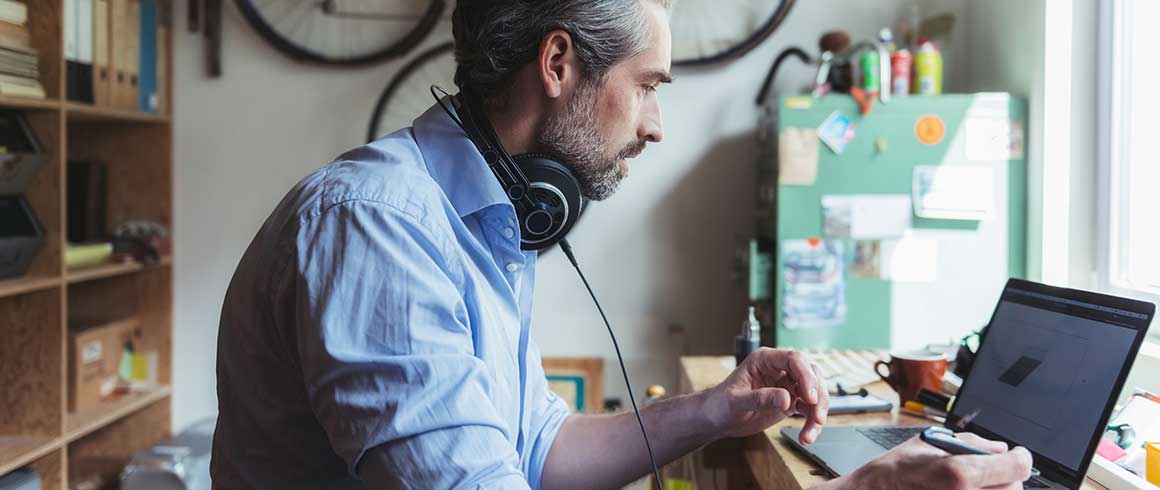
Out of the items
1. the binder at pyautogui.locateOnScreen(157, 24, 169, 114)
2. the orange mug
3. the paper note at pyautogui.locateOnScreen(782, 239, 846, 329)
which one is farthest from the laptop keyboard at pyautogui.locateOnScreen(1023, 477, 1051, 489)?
the binder at pyautogui.locateOnScreen(157, 24, 169, 114)

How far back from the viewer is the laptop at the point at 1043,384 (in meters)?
0.98

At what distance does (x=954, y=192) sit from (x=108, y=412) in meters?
2.37

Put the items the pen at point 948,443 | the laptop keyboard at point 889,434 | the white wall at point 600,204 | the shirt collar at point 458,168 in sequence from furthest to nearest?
the white wall at point 600,204, the laptop keyboard at point 889,434, the shirt collar at point 458,168, the pen at point 948,443

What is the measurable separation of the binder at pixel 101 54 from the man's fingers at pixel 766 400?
2.09m

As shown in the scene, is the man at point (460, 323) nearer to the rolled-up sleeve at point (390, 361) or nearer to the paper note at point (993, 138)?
the rolled-up sleeve at point (390, 361)

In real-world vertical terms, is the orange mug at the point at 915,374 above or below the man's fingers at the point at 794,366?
below

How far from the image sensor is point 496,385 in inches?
36.5

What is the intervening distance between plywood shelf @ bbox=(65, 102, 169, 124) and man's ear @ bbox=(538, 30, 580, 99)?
1.70m

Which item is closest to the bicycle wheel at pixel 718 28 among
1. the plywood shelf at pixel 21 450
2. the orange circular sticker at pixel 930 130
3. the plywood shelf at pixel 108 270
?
the orange circular sticker at pixel 930 130

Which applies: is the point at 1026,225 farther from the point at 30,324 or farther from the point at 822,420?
the point at 30,324

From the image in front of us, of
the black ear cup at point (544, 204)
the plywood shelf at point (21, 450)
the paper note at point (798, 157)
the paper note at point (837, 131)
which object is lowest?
the plywood shelf at point (21, 450)

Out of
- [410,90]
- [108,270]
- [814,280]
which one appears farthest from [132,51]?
[814,280]

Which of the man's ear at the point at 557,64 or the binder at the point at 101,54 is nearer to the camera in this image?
the man's ear at the point at 557,64

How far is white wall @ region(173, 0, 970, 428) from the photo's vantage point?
105 inches
